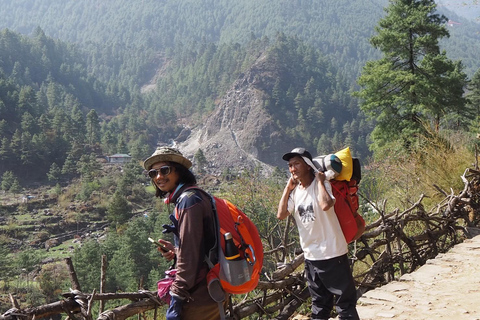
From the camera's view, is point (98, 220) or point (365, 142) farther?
point (365, 142)

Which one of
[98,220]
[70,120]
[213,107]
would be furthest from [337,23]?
[98,220]

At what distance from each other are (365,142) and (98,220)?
54.8m

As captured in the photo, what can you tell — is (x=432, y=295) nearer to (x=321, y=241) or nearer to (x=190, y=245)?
(x=321, y=241)

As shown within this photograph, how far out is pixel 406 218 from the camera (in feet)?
14.4

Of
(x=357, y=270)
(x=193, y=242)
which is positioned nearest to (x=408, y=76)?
(x=357, y=270)

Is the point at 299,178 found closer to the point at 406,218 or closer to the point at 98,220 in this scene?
the point at 406,218

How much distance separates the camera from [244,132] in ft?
299

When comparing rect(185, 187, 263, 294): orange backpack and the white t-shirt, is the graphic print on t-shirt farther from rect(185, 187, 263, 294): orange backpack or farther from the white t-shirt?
rect(185, 187, 263, 294): orange backpack

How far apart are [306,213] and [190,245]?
888 mm

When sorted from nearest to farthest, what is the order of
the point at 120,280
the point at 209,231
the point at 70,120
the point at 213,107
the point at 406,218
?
the point at 209,231, the point at 406,218, the point at 120,280, the point at 70,120, the point at 213,107

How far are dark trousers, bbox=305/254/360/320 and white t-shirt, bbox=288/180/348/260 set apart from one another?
0.17ft

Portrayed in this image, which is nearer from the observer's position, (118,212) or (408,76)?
(408,76)

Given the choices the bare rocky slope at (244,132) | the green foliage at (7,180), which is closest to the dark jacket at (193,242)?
the green foliage at (7,180)

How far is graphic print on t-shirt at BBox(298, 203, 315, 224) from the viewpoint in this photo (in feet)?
8.11
